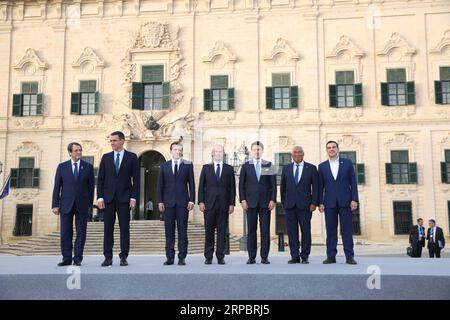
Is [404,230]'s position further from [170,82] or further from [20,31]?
[20,31]

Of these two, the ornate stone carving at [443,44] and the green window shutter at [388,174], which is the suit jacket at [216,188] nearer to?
the green window shutter at [388,174]

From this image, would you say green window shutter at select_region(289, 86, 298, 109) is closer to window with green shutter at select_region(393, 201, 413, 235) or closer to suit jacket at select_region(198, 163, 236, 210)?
window with green shutter at select_region(393, 201, 413, 235)

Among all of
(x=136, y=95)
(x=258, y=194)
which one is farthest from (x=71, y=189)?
(x=136, y=95)

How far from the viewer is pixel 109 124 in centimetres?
2395

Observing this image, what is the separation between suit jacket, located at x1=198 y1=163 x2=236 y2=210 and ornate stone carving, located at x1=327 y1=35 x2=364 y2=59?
16.3 metres

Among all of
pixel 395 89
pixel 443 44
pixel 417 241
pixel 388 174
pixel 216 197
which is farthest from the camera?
pixel 395 89

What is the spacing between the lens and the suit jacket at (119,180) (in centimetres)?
771

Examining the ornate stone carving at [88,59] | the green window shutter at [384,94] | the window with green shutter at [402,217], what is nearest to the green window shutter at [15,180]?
the ornate stone carving at [88,59]

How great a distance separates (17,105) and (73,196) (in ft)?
61.2

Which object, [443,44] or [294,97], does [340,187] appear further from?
[443,44]

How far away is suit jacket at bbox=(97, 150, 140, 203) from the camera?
304 inches

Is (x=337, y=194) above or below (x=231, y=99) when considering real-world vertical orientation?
below

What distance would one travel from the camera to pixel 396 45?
2275 centimetres

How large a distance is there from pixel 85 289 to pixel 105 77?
2015 cm
